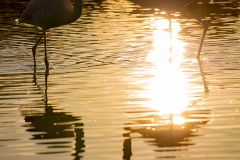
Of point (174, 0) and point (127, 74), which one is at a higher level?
point (174, 0)

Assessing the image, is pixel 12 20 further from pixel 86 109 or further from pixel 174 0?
pixel 86 109

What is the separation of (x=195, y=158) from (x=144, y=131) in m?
1.35

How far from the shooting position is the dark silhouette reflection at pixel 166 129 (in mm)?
7629

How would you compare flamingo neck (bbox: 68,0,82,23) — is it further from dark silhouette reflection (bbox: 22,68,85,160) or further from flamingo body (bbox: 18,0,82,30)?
dark silhouette reflection (bbox: 22,68,85,160)

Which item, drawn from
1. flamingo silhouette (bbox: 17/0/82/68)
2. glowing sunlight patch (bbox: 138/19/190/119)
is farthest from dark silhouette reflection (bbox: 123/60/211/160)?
flamingo silhouette (bbox: 17/0/82/68)

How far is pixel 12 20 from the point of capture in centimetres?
2180

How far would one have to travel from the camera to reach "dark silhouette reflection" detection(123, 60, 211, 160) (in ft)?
25.0

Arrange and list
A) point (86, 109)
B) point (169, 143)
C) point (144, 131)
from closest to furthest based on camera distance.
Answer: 1. point (169, 143)
2. point (144, 131)
3. point (86, 109)

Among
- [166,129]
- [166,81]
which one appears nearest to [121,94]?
[166,81]

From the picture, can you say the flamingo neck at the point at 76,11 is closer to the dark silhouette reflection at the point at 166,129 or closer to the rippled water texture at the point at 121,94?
the rippled water texture at the point at 121,94

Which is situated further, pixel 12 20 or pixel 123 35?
pixel 12 20

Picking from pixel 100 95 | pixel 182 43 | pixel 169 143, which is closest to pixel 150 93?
pixel 100 95

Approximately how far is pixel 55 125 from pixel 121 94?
190cm

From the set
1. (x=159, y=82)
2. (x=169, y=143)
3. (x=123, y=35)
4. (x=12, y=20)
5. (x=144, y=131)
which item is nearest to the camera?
(x=169, y=143)
